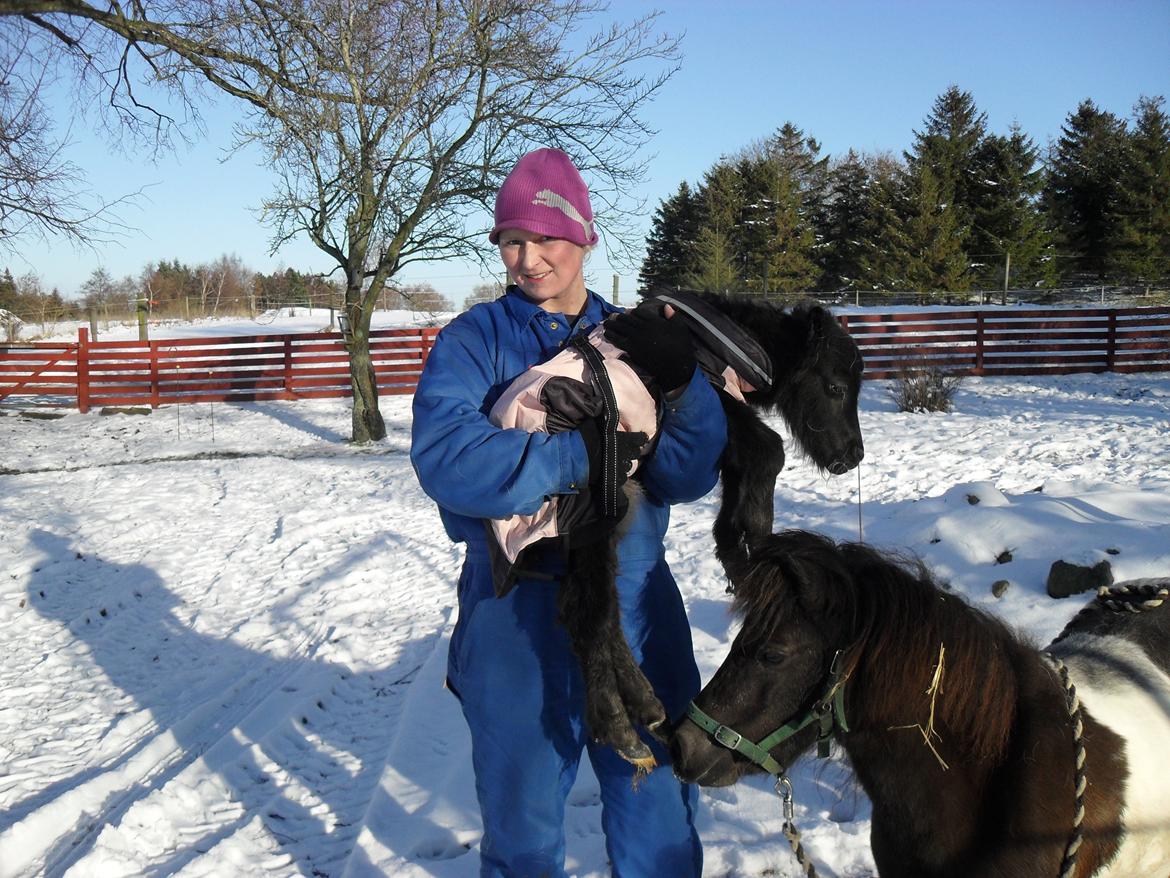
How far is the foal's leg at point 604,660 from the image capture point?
1913 mm

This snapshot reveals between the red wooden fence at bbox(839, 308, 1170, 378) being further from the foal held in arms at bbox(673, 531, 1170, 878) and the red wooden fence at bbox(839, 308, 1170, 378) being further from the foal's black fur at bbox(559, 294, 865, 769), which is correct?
the foal held in arms at bbox(673, 531, 1170, 878)

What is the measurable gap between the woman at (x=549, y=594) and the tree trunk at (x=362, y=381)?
38.9 ft

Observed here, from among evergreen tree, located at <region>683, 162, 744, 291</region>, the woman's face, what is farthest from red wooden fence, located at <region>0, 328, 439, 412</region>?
the woman's face

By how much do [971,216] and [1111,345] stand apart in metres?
17.9

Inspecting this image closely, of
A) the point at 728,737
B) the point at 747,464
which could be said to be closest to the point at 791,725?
the point at 728,737

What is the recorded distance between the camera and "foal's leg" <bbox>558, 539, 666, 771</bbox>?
1913mm

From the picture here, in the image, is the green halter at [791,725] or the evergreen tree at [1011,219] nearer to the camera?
the green halter at [791,725]

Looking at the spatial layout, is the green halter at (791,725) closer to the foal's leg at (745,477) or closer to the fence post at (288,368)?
the foal's leg at (745,477)

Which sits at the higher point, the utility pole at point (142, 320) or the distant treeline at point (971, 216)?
the distant treeline at point (971, 216)

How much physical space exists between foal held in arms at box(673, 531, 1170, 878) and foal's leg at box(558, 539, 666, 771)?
112 mm

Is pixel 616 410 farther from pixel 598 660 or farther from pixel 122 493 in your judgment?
pixel 122 493

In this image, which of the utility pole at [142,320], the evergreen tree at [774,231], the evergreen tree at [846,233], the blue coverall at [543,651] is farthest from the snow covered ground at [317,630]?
the evergreen tree at [846,233]

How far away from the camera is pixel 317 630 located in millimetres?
6078

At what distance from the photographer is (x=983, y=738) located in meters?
1.86
